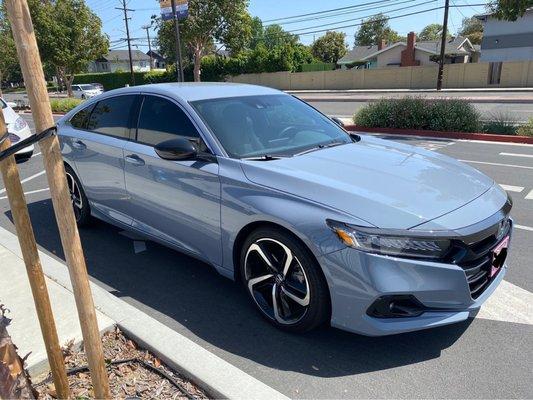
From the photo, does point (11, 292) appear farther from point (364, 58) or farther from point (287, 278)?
point (364, 58)

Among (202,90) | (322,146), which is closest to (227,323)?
(322,146)

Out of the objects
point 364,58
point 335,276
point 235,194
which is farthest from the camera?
point 364,58

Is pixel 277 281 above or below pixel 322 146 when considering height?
below

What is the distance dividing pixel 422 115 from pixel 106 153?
389 inches

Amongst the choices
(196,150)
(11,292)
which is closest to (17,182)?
(196,150)

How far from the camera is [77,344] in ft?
9.61

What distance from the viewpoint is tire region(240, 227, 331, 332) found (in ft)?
9.60

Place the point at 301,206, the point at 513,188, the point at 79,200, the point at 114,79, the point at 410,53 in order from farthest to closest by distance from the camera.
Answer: the point at 114,79
the point at 410,53
the point at 513,188
the point at 79,200
the point at 301,206

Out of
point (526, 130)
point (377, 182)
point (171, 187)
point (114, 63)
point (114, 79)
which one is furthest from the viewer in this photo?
point (114, 63)

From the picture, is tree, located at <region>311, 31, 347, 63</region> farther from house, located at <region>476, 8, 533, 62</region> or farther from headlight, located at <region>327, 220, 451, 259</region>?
headlight, located at <region>327, 220, 451, 259</region>

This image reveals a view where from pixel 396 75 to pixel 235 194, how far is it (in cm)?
4118

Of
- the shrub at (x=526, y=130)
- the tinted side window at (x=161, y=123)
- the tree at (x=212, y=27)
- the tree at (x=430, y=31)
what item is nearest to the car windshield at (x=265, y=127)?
the tinted side window at (x=161, y=123)

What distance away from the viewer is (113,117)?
4758 mm

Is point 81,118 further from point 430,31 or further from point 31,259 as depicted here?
point 430,31
